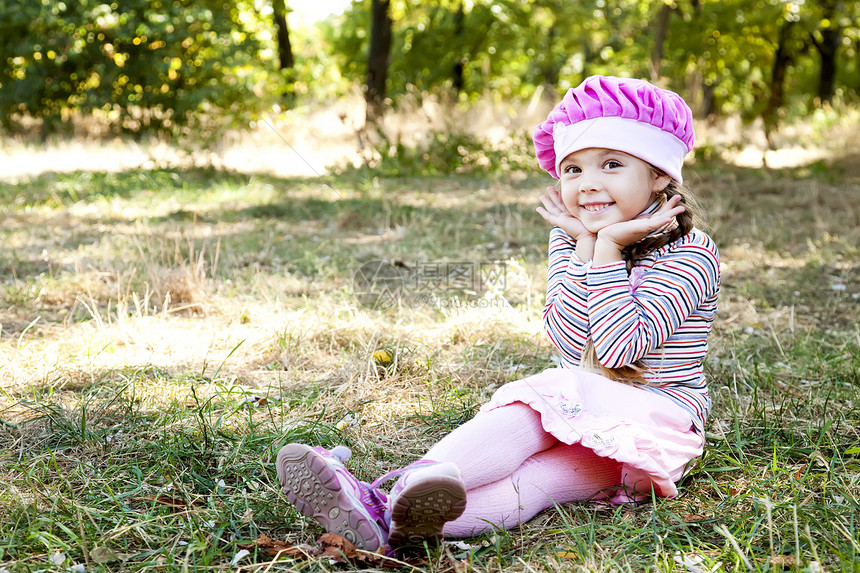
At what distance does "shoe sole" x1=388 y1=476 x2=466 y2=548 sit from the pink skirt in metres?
0.39

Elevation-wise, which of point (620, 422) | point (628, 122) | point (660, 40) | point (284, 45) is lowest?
point (620, 422)

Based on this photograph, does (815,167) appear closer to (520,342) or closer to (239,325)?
(520,342)

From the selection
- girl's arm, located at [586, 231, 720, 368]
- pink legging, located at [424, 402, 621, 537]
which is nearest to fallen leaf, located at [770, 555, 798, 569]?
pink legging, located at [424, 402, 621, 537]

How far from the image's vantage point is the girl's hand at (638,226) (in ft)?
6.39

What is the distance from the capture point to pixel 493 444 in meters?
1.92

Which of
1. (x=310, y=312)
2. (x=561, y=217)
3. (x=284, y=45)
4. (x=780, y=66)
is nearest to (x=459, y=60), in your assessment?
(x=284, y=45)

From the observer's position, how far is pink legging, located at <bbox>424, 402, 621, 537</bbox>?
1885mm

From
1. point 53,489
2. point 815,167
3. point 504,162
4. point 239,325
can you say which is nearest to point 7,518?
point 53,489

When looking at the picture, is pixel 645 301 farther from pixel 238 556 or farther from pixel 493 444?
pixel 238 556

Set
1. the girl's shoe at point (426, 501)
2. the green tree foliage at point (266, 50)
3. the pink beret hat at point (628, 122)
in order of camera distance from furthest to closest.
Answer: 1. the green tree foliage at point (266, 50)
2. the pink beret hat at point (628, 122)
3. the girl's shoe at point (426, 501)

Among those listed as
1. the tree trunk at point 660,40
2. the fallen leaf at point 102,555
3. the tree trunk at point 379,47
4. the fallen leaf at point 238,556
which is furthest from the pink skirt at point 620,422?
the tree trunk at point 379,47

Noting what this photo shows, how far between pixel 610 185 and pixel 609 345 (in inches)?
16.3

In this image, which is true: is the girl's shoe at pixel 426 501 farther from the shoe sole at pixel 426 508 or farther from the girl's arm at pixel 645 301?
the girl's arm at pixel 645 301

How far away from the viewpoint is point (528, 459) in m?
2.01
